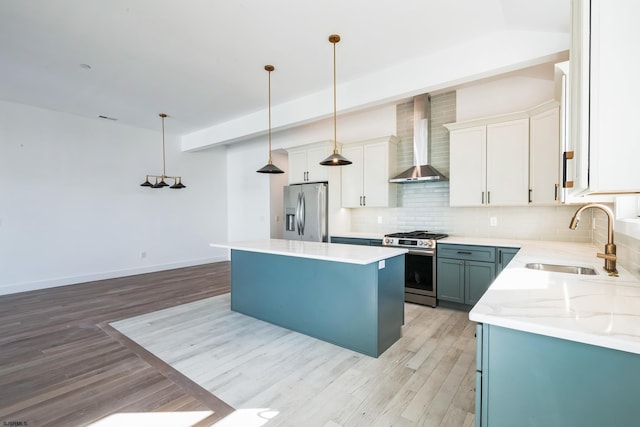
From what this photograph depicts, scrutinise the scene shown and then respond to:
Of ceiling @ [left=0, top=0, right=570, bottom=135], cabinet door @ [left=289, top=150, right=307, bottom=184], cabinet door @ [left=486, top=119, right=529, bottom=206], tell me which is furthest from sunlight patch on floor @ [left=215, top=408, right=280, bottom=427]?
cabinet door @ [left=289, top=150, right=307, bottom=184]

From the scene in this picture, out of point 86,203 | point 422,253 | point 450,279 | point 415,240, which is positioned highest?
point 86,203

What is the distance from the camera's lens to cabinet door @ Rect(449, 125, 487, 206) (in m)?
3.75

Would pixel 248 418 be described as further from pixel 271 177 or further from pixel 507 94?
pixel 271 177

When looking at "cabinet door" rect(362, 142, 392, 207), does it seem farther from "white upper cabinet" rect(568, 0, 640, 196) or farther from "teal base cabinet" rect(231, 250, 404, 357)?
"white upper cabinet" rect(568, 0, 640, 196)

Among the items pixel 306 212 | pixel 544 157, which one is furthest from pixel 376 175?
pixel 544 157

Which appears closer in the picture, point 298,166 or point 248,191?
point 298,166

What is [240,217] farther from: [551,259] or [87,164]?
Answer: [551,259]

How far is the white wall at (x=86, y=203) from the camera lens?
15.5 feet

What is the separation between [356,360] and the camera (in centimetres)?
253

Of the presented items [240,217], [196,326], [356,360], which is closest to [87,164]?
[240,217]

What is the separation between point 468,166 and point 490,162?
0.84 ft

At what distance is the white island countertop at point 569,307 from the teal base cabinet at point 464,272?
1.64m

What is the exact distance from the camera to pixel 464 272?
360 centimetres

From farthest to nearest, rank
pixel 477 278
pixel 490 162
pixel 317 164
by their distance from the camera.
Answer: pixel 317 164, pixel 490 162, pixel 477 278
